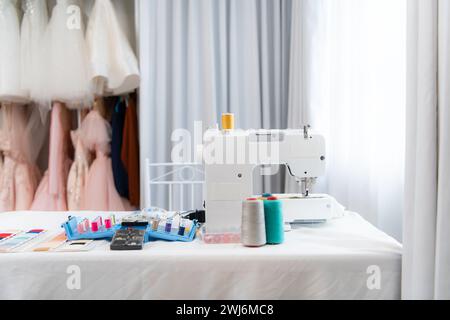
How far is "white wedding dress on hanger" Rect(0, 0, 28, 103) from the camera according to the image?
8.57 ft

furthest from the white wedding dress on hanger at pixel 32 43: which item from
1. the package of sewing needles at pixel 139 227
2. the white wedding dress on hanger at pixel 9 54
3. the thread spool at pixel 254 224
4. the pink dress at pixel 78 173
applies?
the thread spool at pixel 254 224

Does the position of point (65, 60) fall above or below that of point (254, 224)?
above

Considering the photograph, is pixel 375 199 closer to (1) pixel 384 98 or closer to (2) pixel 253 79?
(1) pixel 384 98

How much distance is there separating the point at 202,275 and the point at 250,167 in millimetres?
400

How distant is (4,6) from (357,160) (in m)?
2.45

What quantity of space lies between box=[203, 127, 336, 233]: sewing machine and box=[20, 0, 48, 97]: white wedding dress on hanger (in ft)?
5.81

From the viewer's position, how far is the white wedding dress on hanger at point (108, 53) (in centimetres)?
262

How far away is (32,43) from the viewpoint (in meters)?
2.68

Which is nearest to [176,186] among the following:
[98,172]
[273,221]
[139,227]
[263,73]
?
[98,172]

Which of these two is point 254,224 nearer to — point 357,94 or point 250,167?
point 250,167

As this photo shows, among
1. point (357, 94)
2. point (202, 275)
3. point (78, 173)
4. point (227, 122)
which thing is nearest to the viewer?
point (202, 275)

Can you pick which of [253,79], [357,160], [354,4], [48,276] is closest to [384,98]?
[357,160]

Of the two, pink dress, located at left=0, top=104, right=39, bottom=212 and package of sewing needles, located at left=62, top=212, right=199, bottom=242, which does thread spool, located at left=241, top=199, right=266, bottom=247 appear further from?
pink dress, located at left=0, top=104, right=39, bottom=212

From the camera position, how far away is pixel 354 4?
2070mm
